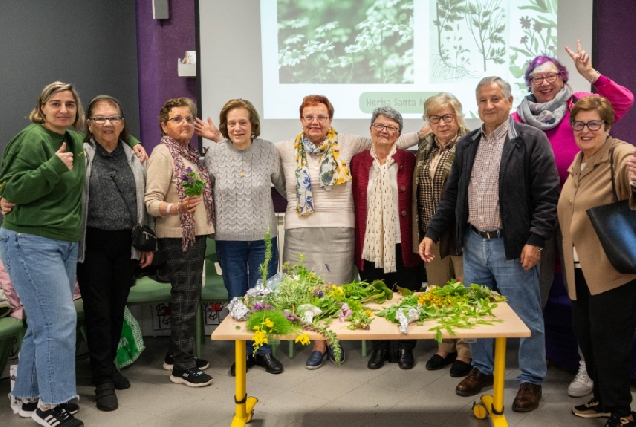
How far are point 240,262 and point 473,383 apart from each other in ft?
4.79

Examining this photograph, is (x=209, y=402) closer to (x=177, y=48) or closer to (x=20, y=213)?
(x=20, y=213)

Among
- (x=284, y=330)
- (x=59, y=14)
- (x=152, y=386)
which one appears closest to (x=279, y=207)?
(x=152, y=386)

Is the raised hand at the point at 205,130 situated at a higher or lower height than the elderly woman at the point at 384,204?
higher

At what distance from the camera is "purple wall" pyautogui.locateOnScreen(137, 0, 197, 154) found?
172 inches

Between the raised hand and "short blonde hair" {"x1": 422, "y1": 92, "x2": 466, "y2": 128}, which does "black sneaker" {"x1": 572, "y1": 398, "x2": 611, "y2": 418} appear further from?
the raised hand

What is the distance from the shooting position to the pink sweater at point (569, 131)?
10.0 ft

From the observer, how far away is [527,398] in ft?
9.55

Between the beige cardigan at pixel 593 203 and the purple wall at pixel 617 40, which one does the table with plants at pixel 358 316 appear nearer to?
the beige cardigan at pixel 593 203

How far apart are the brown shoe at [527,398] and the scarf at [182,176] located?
6.16 ft

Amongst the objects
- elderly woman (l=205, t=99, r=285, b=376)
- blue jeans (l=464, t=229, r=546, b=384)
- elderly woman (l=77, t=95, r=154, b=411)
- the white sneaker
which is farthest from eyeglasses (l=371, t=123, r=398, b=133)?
the white sneaker

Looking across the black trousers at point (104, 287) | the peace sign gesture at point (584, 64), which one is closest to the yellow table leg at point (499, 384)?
the peace sign gesture at point (584, 64)

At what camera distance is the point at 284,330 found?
2.24 meters

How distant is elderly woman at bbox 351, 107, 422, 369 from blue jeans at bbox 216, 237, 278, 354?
57cm

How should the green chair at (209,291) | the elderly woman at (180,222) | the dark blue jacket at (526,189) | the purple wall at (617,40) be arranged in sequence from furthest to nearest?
the purple wall at (617,40), the green chair at (209,291), the elderly woman at (180,222), the dark blue jacket at (526,189)
